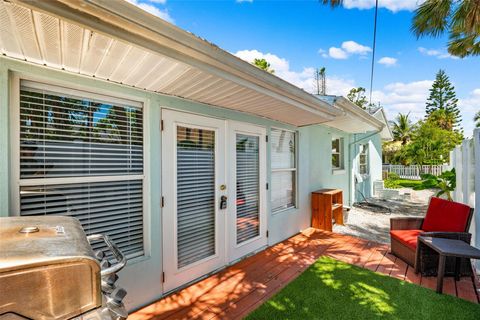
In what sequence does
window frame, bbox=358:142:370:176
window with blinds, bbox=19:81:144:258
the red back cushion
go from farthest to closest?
window frame, bbox=358:142:370:176 → the red back cushion → window with blinds, bbox=19:81:144:258

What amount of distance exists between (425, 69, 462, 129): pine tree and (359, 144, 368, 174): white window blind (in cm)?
2299

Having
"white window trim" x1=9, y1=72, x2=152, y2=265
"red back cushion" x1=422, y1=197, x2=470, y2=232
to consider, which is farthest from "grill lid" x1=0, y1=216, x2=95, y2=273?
"red back cushion" x1=422, y1=197, x2=470, y2=232

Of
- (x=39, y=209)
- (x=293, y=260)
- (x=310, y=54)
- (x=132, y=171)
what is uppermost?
(x=310, y=54)

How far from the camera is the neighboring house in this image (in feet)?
5.28

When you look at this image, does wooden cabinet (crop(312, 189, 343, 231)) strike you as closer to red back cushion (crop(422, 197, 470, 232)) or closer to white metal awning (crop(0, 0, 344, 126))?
red back cushion (crop(422, 197, 470, 232))

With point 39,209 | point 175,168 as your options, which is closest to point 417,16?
point 175,168

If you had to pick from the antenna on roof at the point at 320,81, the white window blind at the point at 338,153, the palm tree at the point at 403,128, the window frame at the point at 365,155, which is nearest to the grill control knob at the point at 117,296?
the white window blind at the point at 338,153

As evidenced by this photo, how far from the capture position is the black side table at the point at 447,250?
8.77 ft

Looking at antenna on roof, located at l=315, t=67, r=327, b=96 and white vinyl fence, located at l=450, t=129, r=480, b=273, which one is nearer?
white vinyl fence, located at l=450, t=129, r=480, b=273

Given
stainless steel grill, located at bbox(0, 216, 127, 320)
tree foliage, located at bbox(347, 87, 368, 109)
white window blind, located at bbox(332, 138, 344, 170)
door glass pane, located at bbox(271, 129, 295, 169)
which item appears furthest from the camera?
tree foliage, located at bbox(347, 87, 368, 109)

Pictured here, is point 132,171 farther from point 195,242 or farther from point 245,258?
point 245,258

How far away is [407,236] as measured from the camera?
3.74 m

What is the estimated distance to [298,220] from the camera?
5.26 meters

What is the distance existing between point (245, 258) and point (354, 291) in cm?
169
